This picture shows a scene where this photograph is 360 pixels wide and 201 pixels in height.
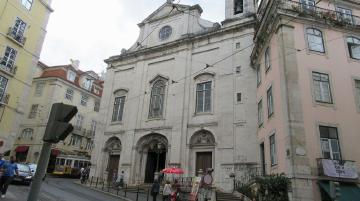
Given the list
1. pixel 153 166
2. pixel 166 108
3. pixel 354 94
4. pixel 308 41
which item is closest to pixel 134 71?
pixel 166 108

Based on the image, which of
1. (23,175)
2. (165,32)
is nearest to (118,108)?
(165,32)

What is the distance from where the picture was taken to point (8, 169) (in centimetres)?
1166

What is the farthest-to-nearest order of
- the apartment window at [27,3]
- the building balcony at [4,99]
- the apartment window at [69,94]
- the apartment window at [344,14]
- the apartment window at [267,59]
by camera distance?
the apartment window at [69,94] < the apartment window at [27,3] < the building balcony at [4,99] < the apartment window at [267,59] < the apartment window at [344,14]

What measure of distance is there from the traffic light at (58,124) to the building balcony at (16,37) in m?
23.3

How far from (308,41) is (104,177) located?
66.2ft

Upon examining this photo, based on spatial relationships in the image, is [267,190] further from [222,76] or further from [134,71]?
[134,71]

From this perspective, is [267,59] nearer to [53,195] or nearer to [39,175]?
[53,195]

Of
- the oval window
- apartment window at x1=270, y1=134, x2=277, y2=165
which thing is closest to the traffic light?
apartment window at x1=270, y1=134, x2=277, y2=165

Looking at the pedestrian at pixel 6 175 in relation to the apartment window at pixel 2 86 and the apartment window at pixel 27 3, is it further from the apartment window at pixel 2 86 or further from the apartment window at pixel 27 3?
the apartment window at pixel 27 3

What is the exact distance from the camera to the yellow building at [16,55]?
23.3m

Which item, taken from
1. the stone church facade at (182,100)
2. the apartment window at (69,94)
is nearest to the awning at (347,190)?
the stone church facade at (182,100)

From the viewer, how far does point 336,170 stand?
13.1 metres

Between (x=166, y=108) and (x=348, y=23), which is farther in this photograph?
(x=166, y=108)

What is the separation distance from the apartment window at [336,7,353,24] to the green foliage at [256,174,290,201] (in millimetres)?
9987
